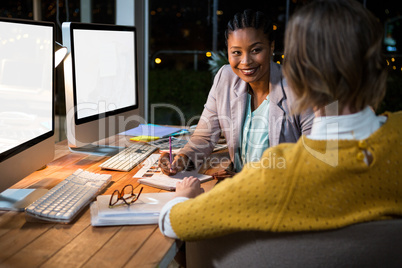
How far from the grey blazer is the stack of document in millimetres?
567

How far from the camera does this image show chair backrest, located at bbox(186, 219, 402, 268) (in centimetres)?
91

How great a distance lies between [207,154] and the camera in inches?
80.0

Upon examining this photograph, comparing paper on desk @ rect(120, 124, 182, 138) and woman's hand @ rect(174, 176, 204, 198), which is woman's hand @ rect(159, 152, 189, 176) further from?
paper on desk @ rect(120, 124, 182, 138)

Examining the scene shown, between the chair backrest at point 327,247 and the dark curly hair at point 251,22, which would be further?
the dark curly hair at point 251,22

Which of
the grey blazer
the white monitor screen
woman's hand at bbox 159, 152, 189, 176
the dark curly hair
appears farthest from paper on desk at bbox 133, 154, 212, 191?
the dark curly hair

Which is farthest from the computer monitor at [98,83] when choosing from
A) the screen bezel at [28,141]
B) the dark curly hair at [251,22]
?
the dark curly hair at [251,22]

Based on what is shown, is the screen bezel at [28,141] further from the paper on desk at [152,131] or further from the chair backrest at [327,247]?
the paper on desk at [152,131]

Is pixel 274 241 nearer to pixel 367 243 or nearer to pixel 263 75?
pixel 367 243

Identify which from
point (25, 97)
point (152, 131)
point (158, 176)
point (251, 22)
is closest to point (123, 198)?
point (158, 176)

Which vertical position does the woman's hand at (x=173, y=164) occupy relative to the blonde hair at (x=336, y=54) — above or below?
below

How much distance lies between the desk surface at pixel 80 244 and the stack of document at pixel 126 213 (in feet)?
0.06

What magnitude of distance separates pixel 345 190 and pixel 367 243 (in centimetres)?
12

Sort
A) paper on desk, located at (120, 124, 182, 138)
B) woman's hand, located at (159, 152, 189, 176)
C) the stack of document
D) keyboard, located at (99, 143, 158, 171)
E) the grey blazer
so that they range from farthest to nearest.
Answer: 1. paper on desk, located at (120, 124, 182, 138)
2. the grey blazer
3. keyboard, located at (99, 143, 158, 171)
4. woman's hand, located at (159, 152, 189, 176)
5. the stack of document

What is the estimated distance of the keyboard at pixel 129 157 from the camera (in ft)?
5.92
